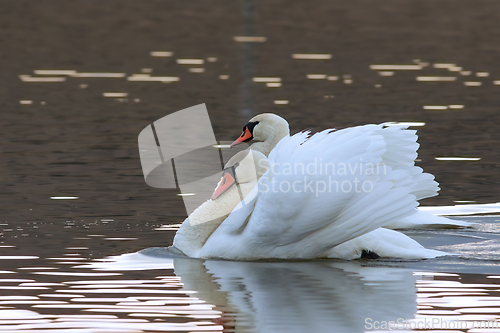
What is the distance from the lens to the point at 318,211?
912cm

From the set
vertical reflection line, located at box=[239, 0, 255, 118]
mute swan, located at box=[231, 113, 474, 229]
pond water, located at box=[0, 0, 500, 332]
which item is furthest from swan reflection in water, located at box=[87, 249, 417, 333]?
vertical reflection line, located at box=[239, 0, 255, 118]

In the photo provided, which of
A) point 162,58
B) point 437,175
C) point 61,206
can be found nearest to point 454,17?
point 162,58

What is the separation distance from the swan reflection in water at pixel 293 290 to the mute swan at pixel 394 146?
1.13 metres

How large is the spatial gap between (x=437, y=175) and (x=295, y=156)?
510 cm

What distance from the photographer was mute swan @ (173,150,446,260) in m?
9.32

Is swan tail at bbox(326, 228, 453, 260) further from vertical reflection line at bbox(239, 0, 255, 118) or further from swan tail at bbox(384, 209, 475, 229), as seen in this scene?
vertical reflection line at bbox(239, 0, 255, 118)

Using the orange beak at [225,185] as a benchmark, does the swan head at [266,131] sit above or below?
above

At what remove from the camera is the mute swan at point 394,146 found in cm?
1002

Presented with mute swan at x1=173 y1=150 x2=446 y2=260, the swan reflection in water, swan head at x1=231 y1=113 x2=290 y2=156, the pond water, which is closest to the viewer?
the swan reflection in water

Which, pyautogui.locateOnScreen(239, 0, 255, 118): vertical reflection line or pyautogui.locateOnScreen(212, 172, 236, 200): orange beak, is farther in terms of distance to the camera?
pyautogui.locateOnScreen(239, 0, 255, 118): vertical reflection line

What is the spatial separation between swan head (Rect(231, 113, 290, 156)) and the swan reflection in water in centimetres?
150

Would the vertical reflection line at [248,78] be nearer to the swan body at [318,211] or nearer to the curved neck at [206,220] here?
the curved neck at [206,220]

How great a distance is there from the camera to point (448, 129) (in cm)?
1753

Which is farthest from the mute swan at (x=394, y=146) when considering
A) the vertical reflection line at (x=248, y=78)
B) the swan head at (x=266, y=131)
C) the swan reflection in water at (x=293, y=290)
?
the vertical reflection line at (x=248, y=78)
